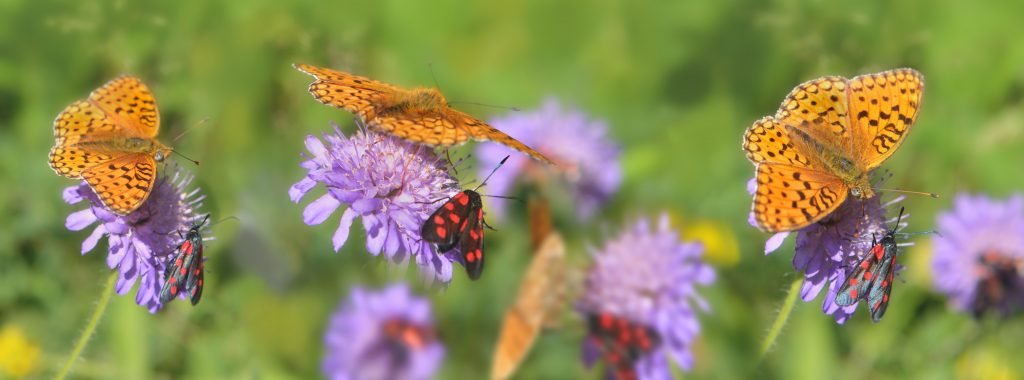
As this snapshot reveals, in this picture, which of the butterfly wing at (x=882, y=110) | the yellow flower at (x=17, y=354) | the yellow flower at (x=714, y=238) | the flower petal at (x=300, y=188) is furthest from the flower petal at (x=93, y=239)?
the yellow flower at (x=714, y=238)

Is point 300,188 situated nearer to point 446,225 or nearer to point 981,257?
point 446,225

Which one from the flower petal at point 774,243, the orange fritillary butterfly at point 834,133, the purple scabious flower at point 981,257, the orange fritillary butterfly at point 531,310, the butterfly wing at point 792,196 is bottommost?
the orange fritillary butterfly at point 531,310

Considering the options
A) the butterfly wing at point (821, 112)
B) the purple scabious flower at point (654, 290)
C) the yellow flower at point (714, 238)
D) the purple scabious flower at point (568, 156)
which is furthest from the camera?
the yellow flower at point (714, 238)

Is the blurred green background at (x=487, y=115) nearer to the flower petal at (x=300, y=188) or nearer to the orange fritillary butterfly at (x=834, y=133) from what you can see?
the orange fritillary butterfly at (x=834, y=133)

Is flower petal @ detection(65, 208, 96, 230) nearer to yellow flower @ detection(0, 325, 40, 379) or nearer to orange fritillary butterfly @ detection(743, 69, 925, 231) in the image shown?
orange fritillary butterfly @ detection(743, 69, 925, 231)

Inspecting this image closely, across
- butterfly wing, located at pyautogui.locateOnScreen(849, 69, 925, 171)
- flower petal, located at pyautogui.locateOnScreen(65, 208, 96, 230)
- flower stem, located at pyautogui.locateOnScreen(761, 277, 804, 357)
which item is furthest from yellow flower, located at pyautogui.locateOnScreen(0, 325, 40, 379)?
butterfly wing, located at pyautogui.locateOnScreen(849, 69, 925, 171)

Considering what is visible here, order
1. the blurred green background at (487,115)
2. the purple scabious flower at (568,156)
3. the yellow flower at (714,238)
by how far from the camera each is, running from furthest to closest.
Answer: the yellow flower at (714,238), the purple scabious flower at (568,156), the blurred green background at (487,115)

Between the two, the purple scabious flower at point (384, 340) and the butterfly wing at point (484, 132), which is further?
the purple scabious flower at point (384, 340)
